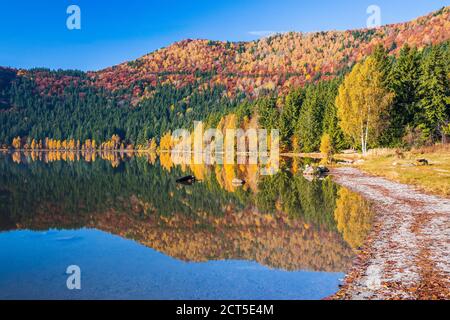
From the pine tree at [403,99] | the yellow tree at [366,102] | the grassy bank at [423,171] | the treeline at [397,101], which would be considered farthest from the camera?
the pine tree at [403,99]

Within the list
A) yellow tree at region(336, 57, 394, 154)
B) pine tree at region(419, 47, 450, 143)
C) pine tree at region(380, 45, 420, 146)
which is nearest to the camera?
yellow tree at region(336, 57, 394, 154)

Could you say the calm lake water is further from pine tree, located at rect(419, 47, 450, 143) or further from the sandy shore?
pine tree, located at rect(419, 47, 450, 143)

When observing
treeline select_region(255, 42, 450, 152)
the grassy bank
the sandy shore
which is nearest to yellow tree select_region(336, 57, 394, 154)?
treeline select_region(255, 42, 450, 152)

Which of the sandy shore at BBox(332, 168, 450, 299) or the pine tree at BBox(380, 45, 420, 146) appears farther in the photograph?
the pine tree at BBox(380, 45, 420, 146)

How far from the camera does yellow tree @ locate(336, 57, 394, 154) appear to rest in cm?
5334

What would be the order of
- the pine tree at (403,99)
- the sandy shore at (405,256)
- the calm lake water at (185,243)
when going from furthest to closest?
the pine tree at (403,99), the calm lake water at (185,243), the sandy shore at (405,256)

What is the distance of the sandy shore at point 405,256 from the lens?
9258 mm

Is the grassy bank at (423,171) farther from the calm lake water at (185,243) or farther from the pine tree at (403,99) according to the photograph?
the pine tree at (403,99)

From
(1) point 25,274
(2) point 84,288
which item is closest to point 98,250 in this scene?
(1) point 25,274

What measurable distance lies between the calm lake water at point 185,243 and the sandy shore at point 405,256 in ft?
2.45

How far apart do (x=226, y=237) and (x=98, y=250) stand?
5.68 meters

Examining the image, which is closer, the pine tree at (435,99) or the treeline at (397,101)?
the treeline at (397,101)

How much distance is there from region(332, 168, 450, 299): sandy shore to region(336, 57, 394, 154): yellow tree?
113 feet

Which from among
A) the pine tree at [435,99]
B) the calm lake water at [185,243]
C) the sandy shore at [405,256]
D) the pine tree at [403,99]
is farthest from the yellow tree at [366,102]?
the sandy shore at [405,256]
